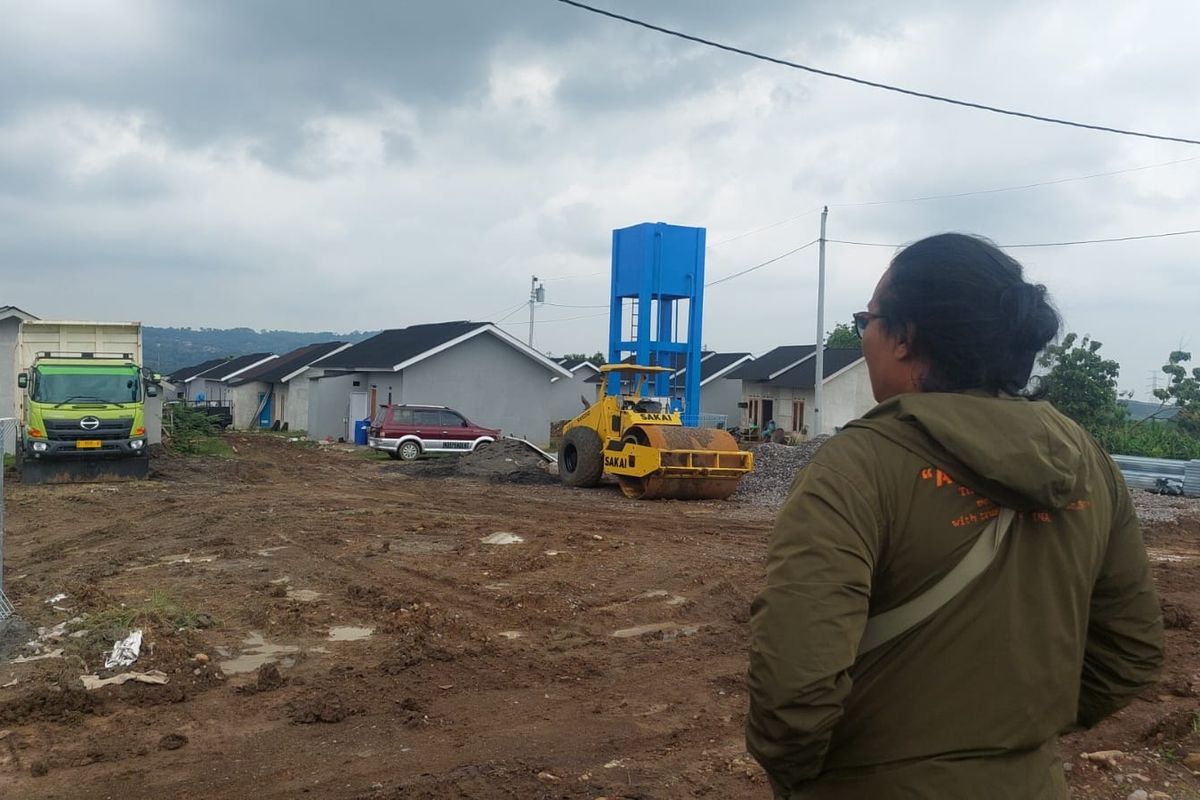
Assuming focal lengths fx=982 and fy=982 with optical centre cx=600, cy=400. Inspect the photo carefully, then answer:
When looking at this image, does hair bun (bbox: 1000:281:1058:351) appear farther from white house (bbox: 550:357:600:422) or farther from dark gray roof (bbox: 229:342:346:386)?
white house (bbox: 550:357:600:422)

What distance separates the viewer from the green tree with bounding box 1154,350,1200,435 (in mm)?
35594

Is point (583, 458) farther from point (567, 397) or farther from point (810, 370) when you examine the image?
A: point (567, 397)

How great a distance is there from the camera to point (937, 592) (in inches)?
73.5

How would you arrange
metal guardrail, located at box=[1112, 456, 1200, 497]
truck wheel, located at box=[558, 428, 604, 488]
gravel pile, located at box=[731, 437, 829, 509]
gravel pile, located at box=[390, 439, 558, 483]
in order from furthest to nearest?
gravel pile, located at box=[390, 439, 558, 483]
metal guardrail, located at box=[1112, 456, 1200, 497]
truck wheel, located at box=[558, 428, 604, 488]
gravel pile, located at box=[731, 437, 829, 509]

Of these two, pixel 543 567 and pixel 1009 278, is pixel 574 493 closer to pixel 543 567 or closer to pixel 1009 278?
Answer: pixel 543 567

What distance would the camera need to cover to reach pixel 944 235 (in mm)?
2129

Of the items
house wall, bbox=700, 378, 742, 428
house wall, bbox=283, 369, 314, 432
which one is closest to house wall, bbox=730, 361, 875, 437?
house wall, bbox=700, 378, 742, 428

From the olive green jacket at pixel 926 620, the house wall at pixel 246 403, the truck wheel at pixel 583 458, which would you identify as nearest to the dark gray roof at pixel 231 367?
the house wall at pixel 246 403

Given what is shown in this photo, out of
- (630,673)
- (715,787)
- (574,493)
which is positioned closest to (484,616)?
(630,673)

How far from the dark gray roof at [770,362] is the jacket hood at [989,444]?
45.0 meters

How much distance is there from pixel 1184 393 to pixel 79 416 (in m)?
36.3

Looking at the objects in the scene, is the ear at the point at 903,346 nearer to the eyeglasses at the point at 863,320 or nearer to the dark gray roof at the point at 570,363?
the eyeglasses at the point at 863,320

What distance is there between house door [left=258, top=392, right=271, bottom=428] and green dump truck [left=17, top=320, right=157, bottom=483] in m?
31.2

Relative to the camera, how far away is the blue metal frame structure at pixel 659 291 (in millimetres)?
22828
